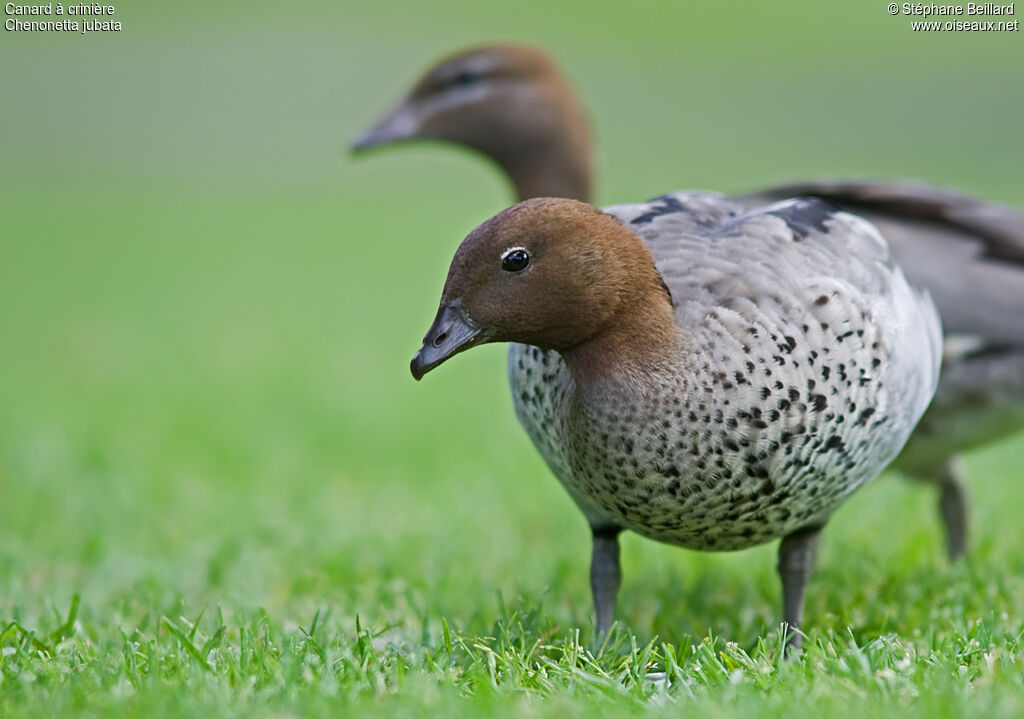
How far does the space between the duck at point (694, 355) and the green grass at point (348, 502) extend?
1.35 ft

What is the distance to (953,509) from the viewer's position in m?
4.76

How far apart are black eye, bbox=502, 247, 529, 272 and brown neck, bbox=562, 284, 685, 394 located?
255mm

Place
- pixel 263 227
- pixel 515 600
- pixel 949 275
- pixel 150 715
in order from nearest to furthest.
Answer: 1. pixel 150 715
2. pixel 515 600
3. pixel 949 275
4. pixel 263 227

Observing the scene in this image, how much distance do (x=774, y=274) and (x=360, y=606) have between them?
1.78 metres

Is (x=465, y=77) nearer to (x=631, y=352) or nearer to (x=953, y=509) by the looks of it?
(x=953, y=509)

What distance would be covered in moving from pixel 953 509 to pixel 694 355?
7.18ft

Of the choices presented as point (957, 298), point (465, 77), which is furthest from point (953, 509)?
point (465, 77)

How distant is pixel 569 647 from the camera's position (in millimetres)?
3178

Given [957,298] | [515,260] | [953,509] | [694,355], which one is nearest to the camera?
[515,260]

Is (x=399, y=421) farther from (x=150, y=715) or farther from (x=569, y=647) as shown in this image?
(x=150, y=715)

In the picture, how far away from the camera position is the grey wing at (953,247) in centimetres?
433

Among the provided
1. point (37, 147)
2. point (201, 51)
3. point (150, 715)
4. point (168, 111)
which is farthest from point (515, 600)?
point (201, 51)

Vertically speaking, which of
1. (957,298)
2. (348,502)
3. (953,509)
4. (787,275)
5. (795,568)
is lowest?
(348,502)

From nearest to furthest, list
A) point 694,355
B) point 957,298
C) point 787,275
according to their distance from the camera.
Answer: point 694,355
point 787,275
point 957,298
